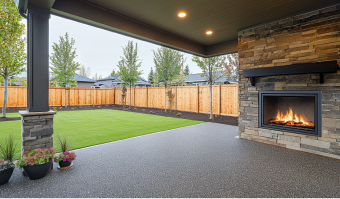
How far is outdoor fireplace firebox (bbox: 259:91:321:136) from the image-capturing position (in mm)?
3474

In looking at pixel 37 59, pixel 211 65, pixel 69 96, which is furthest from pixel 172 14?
pixel 69 96

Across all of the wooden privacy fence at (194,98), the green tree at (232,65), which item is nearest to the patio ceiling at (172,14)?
the wooden privacy fence at (194,98)

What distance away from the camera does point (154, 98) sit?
12234mm

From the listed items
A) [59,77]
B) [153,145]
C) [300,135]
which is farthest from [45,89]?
[59,77]

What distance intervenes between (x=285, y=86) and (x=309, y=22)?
1.29m

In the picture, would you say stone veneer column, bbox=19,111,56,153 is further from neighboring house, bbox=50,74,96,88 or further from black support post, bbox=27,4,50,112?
neighboring house, bbox=50,74,96,88

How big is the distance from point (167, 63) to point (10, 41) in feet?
23.4

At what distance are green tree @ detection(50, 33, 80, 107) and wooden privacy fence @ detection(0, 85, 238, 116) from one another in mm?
913

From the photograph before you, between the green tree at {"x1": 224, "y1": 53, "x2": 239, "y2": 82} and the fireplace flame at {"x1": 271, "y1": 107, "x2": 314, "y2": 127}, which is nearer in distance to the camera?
the fireplace flame at {"x1": 271, "y1": 107, "x2": 314, "y2": 127}

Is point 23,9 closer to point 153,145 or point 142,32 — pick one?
point 142,32

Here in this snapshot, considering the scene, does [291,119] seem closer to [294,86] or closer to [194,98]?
[294,86]

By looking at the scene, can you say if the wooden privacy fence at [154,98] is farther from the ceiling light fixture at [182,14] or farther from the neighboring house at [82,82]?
the neighboring house at [82,82]

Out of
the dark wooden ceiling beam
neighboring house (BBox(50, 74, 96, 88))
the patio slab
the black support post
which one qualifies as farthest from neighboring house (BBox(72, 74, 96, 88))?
the black support post

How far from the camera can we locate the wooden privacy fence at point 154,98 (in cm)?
866
